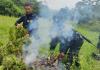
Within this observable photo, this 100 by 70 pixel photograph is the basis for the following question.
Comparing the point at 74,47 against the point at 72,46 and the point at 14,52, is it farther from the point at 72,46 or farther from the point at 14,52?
the point at 14,52

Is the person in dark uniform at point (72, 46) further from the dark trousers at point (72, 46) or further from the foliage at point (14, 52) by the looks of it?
the foliage at point (14, 52)

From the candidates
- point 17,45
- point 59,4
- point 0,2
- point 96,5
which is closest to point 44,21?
point 59,4

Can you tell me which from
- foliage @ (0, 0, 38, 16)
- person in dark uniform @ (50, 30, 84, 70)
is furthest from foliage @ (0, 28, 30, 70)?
foliage @ (0, 0, 38, 16)

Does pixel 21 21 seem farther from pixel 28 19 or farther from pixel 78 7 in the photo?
pixel 78 7

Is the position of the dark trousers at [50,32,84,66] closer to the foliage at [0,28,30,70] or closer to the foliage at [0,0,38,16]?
the foliage at [0,28,30,70]

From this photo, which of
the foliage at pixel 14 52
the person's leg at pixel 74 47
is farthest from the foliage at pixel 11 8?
the foliage at pixel 14 52

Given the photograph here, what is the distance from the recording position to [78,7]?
10.2 m

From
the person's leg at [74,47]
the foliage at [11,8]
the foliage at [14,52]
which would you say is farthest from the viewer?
the foliage at [11,8]

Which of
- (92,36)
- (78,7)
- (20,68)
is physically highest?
(78,7)

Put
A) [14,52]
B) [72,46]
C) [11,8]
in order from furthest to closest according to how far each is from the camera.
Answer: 1. [11,8]
2. [72,46]
3. [14,52]

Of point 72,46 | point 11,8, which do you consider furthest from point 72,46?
point 11,8

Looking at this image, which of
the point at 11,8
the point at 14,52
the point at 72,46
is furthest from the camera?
the point at 11,8

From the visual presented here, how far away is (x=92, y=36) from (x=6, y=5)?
10627 mm

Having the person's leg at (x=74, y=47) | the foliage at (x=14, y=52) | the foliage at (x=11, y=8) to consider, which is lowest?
the foliage at (x=11, y=8)
